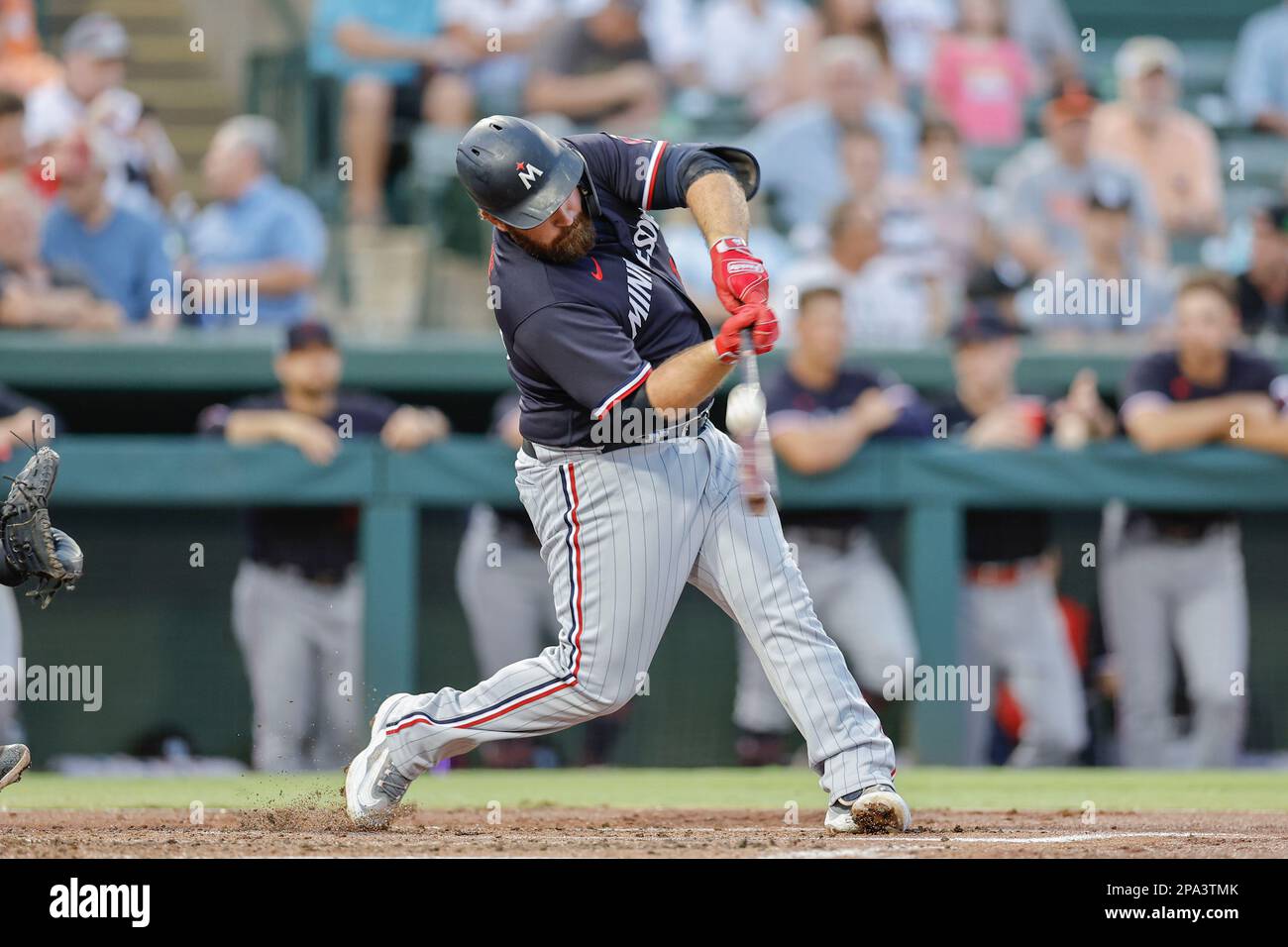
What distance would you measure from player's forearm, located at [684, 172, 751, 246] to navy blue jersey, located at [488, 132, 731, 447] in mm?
109

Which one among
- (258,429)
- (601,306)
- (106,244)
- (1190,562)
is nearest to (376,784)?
(601,306)

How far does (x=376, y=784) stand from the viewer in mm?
4543

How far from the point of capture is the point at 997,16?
34.1 ft

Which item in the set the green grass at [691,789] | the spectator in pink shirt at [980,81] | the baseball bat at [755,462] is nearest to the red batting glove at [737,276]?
the baseball bat at [755,462]

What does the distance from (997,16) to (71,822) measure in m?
7.51

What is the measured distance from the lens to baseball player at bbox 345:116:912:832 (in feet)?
13.6

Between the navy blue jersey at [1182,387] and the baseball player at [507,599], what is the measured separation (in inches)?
96.3

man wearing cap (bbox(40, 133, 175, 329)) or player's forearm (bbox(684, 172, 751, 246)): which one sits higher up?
man wearing cap (bbox(40, 133, 175, 329))

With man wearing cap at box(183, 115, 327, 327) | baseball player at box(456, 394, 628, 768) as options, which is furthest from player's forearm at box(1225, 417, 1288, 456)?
man wearing cap at box(183, 115, 327, 327)

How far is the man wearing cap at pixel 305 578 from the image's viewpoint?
23.1 ft

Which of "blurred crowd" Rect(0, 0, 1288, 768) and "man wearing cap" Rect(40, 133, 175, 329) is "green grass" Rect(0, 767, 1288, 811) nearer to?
"blurred crowd" Rect(0, 0, 1288, 768)

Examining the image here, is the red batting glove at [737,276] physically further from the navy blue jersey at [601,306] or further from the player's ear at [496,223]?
the player's ear at [496,223]

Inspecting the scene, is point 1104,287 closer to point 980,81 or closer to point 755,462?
point 980,81
